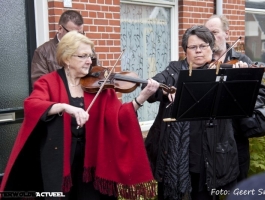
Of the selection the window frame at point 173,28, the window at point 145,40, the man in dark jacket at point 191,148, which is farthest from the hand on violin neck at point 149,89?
the window frame at point 173,28

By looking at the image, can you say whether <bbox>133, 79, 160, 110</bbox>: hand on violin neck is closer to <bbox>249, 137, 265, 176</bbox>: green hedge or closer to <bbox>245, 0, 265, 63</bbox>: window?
<bbox>249, 137, 265, 176</bbox>: green hedge

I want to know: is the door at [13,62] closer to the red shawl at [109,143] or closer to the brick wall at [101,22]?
the brick wall at [101,22]

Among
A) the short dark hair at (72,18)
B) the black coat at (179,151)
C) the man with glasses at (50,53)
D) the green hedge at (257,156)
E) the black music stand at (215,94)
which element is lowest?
the green hedge at (257,156)

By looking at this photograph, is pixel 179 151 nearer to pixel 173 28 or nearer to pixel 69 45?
pixel 69 45

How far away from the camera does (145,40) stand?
6.57 metres

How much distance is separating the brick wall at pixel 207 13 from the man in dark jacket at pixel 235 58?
6.05 feet

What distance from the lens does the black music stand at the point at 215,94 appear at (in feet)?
10.8

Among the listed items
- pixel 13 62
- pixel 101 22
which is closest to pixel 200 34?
pixel 101 22

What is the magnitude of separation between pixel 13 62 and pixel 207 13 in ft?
10.7

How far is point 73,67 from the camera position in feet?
11.3

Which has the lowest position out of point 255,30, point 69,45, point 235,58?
point 235,58

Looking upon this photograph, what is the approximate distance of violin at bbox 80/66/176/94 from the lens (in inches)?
136

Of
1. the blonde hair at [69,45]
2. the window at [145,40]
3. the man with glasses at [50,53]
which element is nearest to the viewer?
the blonde hair at [69,45]

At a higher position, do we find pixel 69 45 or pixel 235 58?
pixel 69 45
